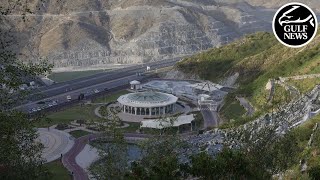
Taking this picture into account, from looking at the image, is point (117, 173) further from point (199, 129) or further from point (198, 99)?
point (198, 99)

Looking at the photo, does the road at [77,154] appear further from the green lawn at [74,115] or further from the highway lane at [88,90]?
the highway lane at [88,90]

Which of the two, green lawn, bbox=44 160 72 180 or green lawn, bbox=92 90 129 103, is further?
green lawn, bbox=92 90 129 103

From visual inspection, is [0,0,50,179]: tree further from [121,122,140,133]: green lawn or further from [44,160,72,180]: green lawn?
[121,122,140,133]: green lawn

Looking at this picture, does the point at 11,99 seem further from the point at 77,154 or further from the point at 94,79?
the point at 94,79

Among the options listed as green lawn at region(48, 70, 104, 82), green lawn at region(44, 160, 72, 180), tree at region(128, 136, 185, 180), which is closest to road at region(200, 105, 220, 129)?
green lawn at region(44, 160, 72, 180)

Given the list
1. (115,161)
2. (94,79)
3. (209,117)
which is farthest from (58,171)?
(94,79)

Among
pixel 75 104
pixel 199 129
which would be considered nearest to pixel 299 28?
pixel 199 129
